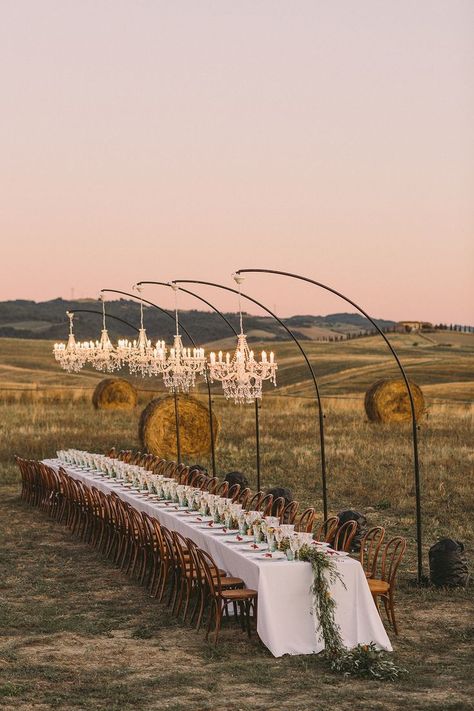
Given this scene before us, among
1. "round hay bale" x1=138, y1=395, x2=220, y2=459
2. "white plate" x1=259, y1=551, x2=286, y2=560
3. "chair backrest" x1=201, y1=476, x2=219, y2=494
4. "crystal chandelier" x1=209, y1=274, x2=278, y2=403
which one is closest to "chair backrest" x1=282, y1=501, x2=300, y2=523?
"crystal chandelier" x1=209, y1=274, x2=278, y2=403

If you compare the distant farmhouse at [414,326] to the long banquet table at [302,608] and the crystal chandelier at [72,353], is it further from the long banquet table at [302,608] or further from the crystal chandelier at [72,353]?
the long banquet table at [302,608]

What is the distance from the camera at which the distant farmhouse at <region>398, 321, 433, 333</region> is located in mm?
92169

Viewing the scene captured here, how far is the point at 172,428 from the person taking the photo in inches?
1166

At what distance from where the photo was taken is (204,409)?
30.0 metres

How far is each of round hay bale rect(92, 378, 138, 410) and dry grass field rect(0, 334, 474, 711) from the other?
6048mm

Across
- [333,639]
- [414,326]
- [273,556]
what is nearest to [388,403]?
[273,556]

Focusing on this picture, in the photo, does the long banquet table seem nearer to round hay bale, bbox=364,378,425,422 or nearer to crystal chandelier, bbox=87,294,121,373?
crystal chandelier, bbox=87,294,121,373

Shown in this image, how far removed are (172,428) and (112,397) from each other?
13.6 metres

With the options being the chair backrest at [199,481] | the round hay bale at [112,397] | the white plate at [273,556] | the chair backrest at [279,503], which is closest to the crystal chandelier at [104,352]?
the chair backrest at [199,481]

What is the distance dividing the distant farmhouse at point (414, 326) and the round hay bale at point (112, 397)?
5146 cm

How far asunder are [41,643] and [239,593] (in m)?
2.09

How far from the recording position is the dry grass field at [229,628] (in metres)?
9.73

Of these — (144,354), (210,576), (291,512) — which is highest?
(144,354)

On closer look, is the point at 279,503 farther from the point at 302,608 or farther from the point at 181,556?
the point at 302,608
